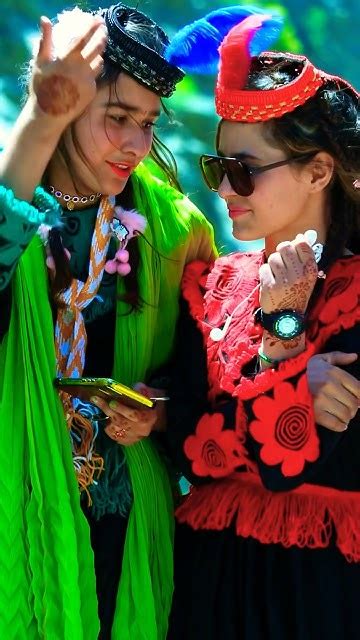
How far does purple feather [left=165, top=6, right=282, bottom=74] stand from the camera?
90.4 inches

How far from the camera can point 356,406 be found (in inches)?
80.4

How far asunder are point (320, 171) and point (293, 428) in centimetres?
57

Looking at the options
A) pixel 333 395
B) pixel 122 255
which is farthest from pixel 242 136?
pixel 333 395

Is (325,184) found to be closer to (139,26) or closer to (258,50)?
(258,50)

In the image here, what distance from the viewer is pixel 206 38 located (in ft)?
7.59

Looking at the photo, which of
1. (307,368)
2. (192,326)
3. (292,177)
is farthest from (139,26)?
(307,368)

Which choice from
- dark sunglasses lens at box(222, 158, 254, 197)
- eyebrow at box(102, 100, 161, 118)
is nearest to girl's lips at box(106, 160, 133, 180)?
eyebrow at box(102, 100, 161, 118)

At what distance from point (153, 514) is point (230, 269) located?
59cm

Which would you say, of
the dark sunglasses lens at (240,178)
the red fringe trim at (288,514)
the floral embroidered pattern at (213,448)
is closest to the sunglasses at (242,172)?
the dark sunglasses lens at (240,178)

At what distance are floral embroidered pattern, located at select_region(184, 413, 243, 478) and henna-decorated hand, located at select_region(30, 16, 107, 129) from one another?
0.69 m

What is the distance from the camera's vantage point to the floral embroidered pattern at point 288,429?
6.68 ft

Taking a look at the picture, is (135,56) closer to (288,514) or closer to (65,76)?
(65,76)

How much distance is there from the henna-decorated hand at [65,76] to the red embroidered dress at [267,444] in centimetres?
62

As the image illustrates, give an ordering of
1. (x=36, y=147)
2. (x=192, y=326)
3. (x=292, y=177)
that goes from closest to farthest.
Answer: (x=36, y=147), (x=292, y=177), (x=192, y=326)
